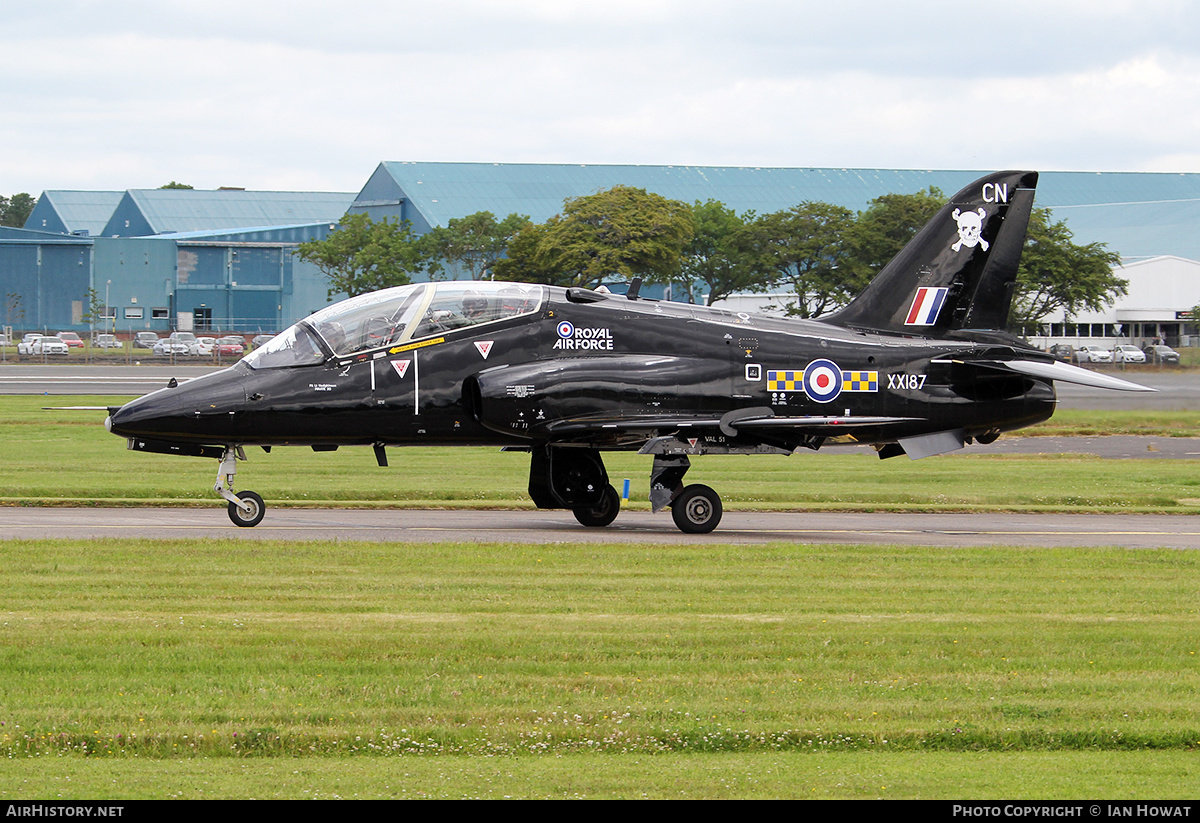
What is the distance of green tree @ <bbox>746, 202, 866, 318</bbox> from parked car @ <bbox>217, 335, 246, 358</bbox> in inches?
1371

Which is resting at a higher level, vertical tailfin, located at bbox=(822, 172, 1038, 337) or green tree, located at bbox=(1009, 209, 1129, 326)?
green tree, located at bbox=(1009, 209, 1129, 326)

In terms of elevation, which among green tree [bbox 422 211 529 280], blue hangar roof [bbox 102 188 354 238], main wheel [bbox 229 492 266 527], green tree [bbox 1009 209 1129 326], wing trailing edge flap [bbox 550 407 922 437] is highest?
blue hangar roof [bbox 102 188 354 238]

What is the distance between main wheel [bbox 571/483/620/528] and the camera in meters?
20.2

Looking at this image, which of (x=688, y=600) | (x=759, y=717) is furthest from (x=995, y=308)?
(x=759, y=717)

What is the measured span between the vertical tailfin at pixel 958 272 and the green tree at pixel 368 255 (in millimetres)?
75253

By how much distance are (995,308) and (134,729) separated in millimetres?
16408

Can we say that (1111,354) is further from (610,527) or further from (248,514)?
(248,514)

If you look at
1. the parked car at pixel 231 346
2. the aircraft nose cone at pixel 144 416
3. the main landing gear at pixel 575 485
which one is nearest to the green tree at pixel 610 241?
the parked car at pixel 231 346

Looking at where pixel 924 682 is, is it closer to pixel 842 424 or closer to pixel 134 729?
pixel 134 729

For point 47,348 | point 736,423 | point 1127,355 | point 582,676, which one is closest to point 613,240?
point 1127,355

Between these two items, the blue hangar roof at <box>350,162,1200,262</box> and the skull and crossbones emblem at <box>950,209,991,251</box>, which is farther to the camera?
the blue hangar roof at <box>350,162,1200,262</box>

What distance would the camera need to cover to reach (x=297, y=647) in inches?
421

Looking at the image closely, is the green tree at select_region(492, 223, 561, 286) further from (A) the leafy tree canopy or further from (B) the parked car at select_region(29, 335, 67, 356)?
(B) the parked car at select_region(29, 335, 67, 356)

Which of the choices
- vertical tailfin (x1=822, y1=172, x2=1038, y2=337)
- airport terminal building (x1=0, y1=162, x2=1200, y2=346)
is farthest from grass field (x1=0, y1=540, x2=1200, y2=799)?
airport terminal building (x1=0, y1=162, x2=1200, y2=346)
